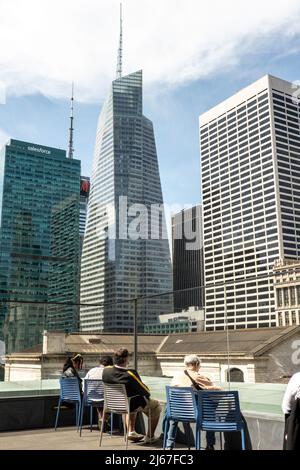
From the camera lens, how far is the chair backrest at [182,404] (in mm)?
4395

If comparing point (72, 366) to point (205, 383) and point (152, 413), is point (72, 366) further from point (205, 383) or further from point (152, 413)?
point (205, 383)

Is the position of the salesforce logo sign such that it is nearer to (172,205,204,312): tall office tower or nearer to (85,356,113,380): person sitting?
(172,205,204,312): tall office tower

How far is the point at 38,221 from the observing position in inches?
5531

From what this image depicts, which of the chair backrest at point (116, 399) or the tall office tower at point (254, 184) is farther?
the tall office tower at point (254, 184)

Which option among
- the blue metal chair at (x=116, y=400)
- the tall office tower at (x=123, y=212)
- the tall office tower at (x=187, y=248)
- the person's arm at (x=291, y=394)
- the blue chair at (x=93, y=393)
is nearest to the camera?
the person's arm at (x=291, y=394)

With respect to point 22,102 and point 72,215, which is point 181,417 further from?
point 72,215

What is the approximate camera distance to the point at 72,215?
147875 mm

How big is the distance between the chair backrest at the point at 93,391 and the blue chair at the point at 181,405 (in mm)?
1297

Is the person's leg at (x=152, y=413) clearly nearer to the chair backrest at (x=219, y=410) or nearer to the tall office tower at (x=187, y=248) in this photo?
the chair backrest at (x=219, y=410)

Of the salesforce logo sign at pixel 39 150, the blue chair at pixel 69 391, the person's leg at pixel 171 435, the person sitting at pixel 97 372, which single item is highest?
the salesforce logo sign at pixel 39 150

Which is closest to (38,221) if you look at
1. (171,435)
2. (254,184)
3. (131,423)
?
(254,184)

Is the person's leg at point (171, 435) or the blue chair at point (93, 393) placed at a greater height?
the blue chair at point (93, 393)

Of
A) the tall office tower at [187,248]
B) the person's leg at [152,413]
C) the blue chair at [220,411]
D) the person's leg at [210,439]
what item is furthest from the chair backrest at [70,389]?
the tall office tower at [187,248]
